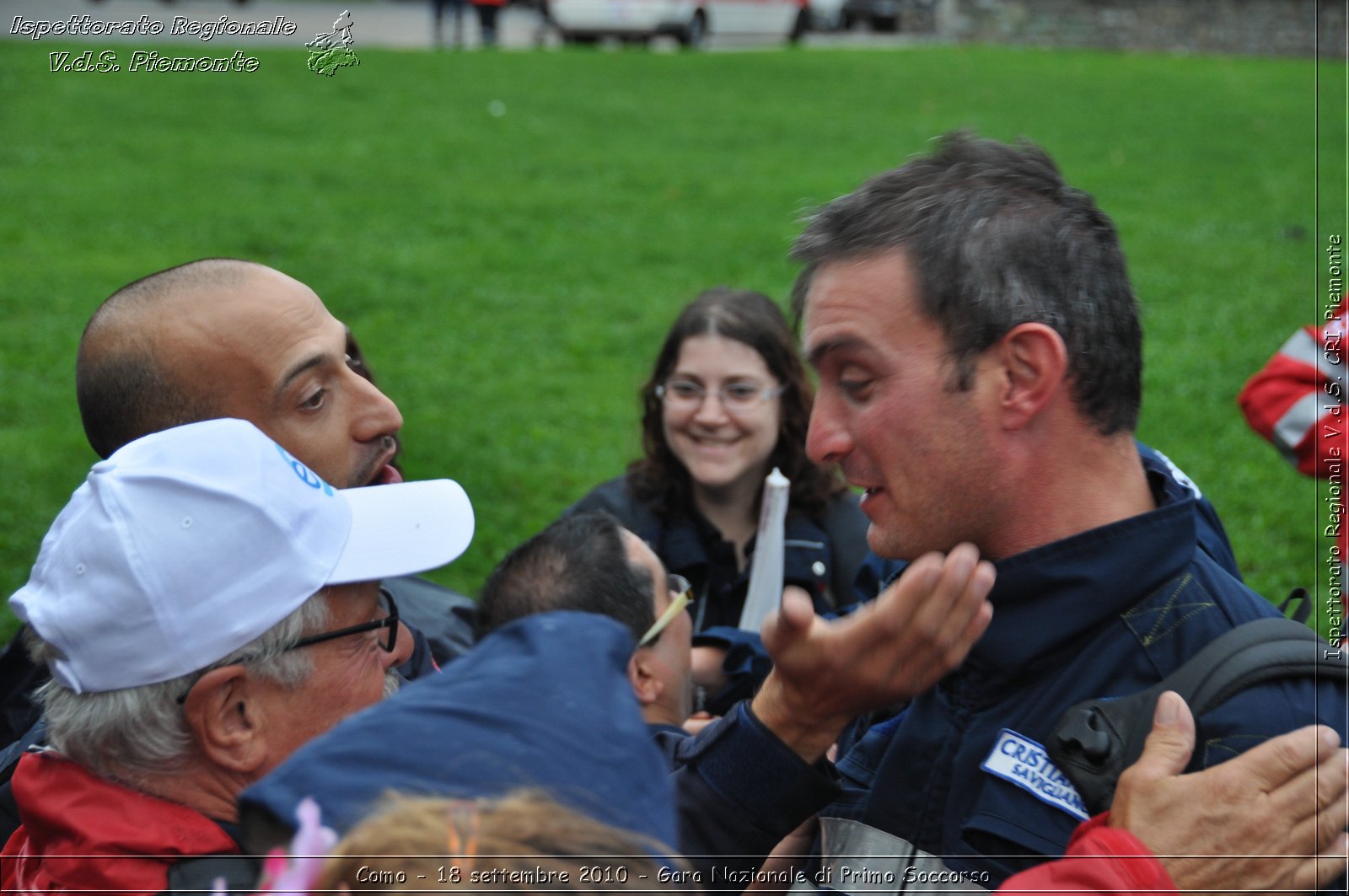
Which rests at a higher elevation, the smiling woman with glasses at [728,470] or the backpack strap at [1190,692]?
the backpack strap at [1190,692]

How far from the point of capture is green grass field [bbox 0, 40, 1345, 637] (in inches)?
285

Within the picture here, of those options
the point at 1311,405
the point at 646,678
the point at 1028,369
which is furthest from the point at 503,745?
the point at 1311,405

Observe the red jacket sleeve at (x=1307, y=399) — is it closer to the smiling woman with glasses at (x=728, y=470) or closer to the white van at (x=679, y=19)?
the smiling woman with glasses at (x=728, y=470)

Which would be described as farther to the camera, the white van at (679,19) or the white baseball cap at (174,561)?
the white van at (679,19)

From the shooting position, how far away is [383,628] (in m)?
2.29

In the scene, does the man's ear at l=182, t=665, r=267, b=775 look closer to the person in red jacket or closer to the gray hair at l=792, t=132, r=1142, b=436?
the gray hair at l=792, t=132, r=1142, b=436

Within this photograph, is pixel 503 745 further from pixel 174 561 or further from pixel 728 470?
pixel 728 470

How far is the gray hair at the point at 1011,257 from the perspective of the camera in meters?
2.08

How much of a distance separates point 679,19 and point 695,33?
0.73 m

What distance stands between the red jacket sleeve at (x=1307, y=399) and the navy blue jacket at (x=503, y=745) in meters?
2.85

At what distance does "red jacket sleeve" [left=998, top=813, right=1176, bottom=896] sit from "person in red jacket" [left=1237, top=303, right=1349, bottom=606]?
2.18 m

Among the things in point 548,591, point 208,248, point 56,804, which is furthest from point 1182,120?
point 56,804

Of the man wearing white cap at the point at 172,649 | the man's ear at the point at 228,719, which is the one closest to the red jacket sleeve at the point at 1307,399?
the man wearing white cap at the point at 172,649

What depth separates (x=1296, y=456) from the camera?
3.74 metres
